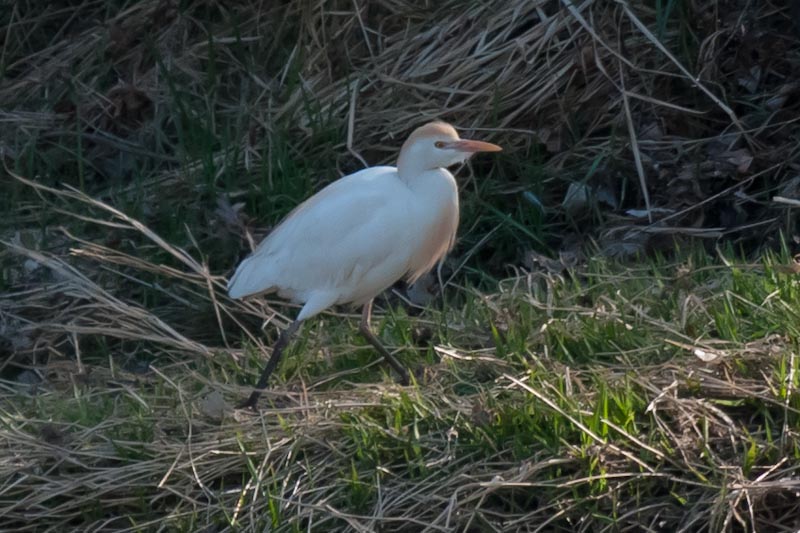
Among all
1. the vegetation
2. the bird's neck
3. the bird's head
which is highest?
the bird's head

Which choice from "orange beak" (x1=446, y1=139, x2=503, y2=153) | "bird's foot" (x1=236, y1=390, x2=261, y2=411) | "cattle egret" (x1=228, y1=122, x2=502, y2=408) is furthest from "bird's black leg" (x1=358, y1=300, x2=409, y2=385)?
"orange beak" (x1=446, y1=139, x2=503, y2=153)

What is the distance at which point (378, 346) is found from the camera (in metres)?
4.62

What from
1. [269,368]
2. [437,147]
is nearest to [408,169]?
[437,147]

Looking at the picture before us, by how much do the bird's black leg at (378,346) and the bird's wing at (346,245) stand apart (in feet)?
0.34

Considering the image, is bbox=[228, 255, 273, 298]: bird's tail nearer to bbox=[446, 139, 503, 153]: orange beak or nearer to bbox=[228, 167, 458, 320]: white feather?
bbox=[228, 167, 458, 320]: white feather

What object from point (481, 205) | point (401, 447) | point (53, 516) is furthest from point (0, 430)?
point (481, 205)

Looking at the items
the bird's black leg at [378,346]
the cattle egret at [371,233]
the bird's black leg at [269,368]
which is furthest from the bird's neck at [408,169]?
Answer: the bird's black leg at [269,368]

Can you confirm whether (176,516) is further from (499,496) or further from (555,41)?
(555,41)

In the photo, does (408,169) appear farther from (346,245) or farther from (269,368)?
(269,368)

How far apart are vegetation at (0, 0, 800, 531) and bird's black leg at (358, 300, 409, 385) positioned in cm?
7

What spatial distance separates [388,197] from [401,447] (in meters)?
1.07

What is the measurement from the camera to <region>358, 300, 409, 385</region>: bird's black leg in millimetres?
4477

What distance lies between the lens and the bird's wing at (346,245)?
15.1 feet

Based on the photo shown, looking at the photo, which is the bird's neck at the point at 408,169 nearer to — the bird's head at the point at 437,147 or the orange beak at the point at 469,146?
the bird's head at the point at 437,147
